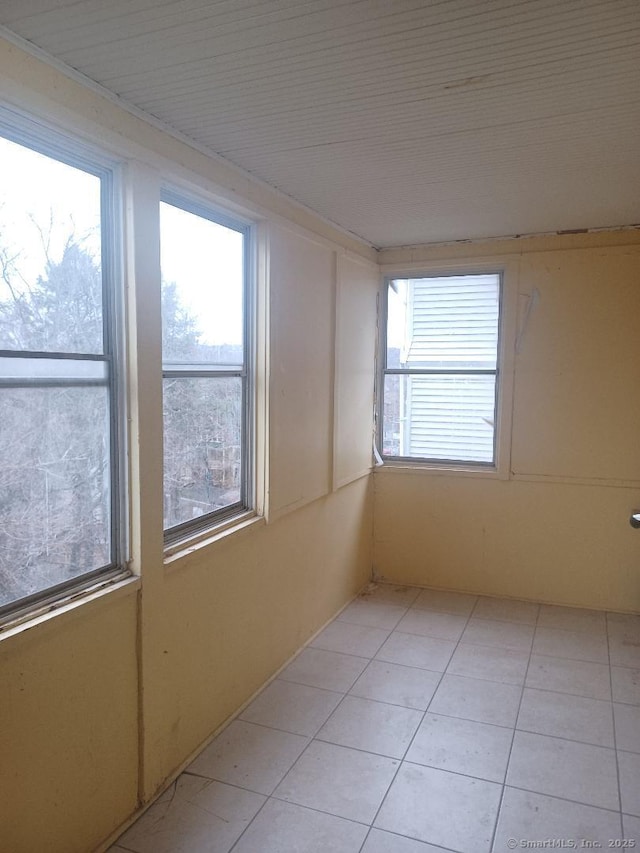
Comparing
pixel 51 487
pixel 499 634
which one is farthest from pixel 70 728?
pixel 499 634

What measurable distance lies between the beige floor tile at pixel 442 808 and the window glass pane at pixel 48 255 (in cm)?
190

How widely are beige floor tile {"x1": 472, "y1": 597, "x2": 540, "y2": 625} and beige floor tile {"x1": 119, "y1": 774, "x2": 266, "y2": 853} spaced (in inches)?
84.1

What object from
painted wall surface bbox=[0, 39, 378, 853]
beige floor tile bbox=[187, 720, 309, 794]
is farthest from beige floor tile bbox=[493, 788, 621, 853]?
painted wall surface bbox=[0, 39, 378, 853]

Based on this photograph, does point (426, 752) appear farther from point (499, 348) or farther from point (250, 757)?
point (499, 348)

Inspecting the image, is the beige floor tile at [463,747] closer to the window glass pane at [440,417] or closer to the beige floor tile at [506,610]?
the beige floor tile at [506,610]

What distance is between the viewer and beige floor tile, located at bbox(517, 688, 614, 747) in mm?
2672

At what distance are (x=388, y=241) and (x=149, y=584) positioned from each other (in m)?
2.84

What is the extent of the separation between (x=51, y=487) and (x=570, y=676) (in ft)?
8.79

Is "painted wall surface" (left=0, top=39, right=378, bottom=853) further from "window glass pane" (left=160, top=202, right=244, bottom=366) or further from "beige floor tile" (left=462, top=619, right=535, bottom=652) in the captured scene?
"beige floor tile" (left=462, top=619, right=535, bottom=652)

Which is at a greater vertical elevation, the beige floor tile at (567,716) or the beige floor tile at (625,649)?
the beige floor tile at (625,649)

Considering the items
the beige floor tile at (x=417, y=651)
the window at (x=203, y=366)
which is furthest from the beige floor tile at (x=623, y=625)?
the window at (x=203, y=366)

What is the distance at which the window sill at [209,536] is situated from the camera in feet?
7.72

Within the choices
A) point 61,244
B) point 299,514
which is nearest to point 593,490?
point 299,514

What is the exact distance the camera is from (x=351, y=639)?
3.60 meters
